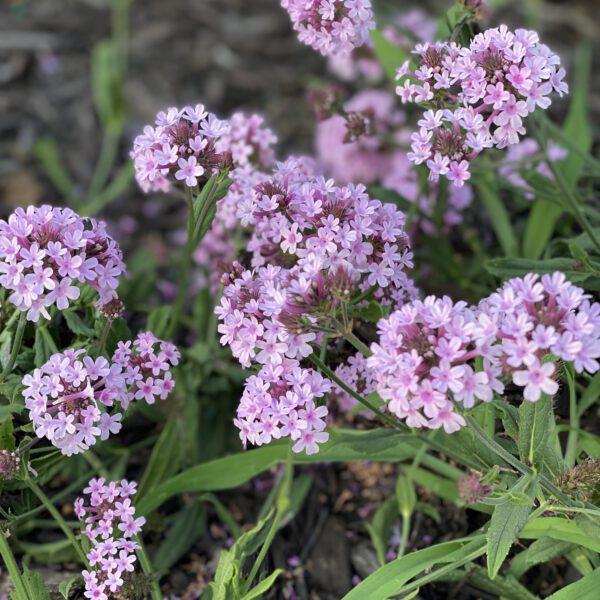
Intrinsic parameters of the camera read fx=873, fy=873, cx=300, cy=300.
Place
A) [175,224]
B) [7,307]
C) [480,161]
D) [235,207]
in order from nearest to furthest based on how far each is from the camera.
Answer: [7,307]
[235,207]
[480,161]
[175,224]

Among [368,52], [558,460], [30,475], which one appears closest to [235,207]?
[30,475]

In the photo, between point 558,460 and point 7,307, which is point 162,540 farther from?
point 558,460

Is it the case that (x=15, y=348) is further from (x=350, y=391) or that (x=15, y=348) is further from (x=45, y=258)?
(x=350, y=391)

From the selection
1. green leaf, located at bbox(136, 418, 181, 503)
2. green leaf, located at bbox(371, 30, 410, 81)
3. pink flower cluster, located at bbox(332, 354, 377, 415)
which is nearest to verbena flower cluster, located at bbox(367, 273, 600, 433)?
pink flower cluster, located at bbox(332, 354, 377, 415)

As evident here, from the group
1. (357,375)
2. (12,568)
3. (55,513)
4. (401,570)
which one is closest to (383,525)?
(401,570)

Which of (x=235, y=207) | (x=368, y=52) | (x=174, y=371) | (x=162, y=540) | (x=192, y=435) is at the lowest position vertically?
(x=162, y=540)

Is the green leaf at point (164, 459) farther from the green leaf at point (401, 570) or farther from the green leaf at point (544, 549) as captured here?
the green leaf at point (544, 549)

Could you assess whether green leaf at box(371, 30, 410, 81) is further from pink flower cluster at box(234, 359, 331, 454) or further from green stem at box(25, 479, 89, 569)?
→ green stem at box(25, 479, 89, 569)
